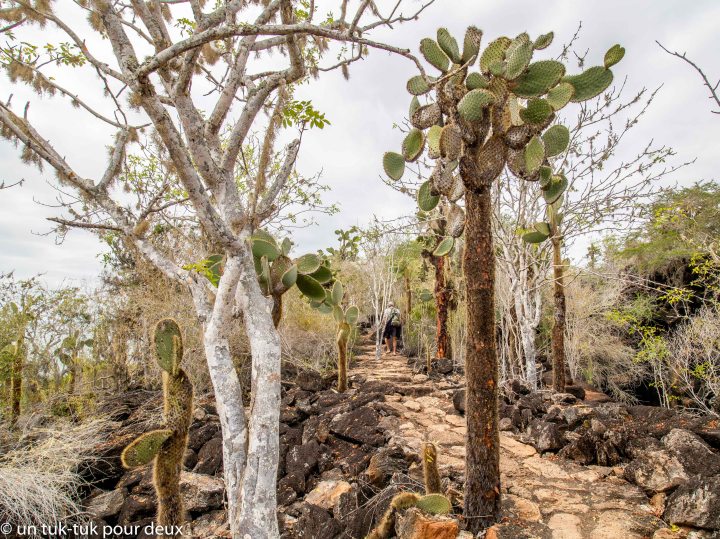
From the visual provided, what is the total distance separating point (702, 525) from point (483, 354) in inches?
64.7

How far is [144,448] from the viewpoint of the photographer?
2.75 meters

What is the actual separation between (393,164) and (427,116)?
690 mm

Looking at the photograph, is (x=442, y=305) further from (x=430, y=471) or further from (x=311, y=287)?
(x=430, y=471)

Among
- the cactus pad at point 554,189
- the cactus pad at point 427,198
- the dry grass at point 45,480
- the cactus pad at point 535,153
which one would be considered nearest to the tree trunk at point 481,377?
the cactus pad at point 535,153

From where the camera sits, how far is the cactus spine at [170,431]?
114 inches

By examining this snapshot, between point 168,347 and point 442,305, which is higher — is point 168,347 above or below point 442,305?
below

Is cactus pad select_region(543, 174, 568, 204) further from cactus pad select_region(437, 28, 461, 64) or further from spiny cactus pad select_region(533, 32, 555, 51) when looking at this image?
cactus pad select_region(437, 28, 461, 64)

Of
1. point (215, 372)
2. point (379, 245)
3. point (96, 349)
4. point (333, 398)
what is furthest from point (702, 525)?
point (379, 245)

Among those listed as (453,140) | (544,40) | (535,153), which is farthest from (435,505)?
(544,40)

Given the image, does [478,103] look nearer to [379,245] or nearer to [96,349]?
[96,349]

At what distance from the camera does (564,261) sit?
7.32m

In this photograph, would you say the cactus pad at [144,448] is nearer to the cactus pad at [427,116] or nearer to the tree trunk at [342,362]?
the cactus pad at [427,116]

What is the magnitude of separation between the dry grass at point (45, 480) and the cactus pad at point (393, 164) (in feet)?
14.4

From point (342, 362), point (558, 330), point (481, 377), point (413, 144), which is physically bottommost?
point (342, 362)
